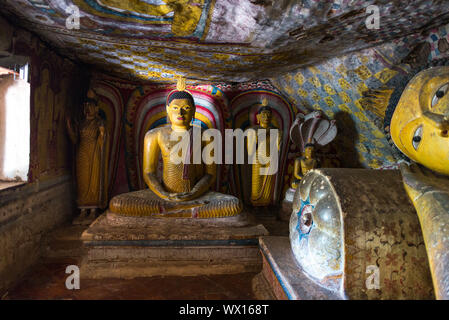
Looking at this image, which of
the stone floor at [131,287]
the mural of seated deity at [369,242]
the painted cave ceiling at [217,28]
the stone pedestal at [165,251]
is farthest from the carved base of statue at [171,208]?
the mural of seated deity at [369,242]

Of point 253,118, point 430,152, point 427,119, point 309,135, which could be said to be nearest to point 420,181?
point 430,152

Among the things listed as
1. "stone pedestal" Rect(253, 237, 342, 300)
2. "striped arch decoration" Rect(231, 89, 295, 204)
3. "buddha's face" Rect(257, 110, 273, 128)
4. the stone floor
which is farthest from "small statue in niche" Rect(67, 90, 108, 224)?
"stone pedestal" Rect(253, 237, 342, 300)

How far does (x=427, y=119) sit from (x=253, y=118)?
3.75m

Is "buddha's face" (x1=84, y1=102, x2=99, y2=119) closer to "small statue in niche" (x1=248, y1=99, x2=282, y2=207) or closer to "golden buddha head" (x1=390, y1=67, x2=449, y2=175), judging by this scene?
"small statue in niche" (x1=248, y1=99, x2=282, y2=207)

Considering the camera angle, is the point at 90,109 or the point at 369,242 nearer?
the point at 369,242

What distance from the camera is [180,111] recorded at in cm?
380

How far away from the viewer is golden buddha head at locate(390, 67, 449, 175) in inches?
61.3

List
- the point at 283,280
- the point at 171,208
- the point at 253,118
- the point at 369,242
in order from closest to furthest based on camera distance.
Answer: the point at 369,242 → the point at 283,280 → the point at 171,208 → the point at 253,118

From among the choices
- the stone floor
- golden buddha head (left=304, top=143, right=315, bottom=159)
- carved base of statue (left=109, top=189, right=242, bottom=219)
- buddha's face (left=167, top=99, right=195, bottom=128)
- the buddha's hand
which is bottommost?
the stone floor

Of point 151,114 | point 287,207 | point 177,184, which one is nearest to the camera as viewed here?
point 177,184

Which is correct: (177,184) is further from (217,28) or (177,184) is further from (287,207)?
(217,28)

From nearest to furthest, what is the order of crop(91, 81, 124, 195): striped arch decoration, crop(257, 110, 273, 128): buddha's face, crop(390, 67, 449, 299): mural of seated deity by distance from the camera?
crop(390, 67, 449, 299): mural of seated deity → crop(257, 110, 273, 128): buddha's face → crop(91, 81, 124, 195): striped arch decoration

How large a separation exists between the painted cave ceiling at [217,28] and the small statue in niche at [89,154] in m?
0.76

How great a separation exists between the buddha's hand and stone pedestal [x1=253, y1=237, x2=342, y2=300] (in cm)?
73
